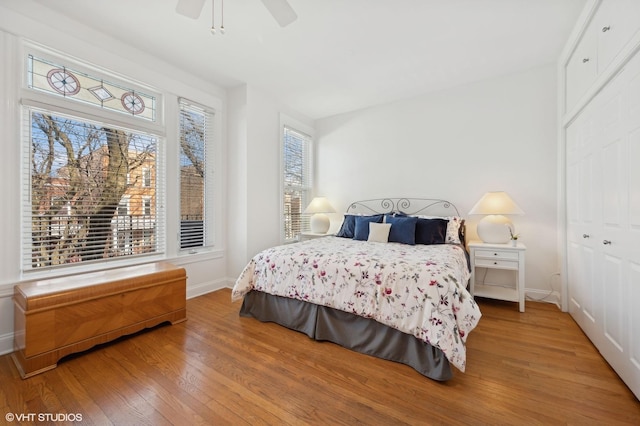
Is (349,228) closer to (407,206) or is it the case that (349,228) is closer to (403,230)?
(403,230)

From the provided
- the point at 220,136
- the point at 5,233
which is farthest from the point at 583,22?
the point at 5,233

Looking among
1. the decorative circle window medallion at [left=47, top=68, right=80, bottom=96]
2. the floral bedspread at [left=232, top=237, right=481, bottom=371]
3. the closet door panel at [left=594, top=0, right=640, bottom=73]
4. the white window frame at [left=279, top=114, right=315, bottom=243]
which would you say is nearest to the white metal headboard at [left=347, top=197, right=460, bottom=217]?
the white window frame at [left=279, top=114, right=315, bottom=243]

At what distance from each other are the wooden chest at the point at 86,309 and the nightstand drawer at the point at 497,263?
126 inches

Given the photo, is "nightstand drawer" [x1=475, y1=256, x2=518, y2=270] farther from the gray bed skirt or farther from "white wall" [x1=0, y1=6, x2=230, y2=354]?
"white wall" [x1=0, y1=6, x2=230, y2=354]

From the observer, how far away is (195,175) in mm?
3404

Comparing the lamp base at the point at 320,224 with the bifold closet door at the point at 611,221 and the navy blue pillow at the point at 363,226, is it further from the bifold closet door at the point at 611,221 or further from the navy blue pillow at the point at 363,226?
the bifold closet door at the point at 611,221

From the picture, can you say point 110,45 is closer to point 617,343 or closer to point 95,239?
point 95,239

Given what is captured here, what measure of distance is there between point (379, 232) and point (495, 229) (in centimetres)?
130

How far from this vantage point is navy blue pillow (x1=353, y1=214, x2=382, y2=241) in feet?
11.0

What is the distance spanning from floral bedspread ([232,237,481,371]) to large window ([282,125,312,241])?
1.75m

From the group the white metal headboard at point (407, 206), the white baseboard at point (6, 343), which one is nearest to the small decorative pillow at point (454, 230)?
the white metal headboard at point (407, 206)

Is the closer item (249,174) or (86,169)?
(86,169)

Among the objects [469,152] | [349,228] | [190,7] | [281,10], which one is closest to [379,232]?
[349,228]

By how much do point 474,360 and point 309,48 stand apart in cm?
316
